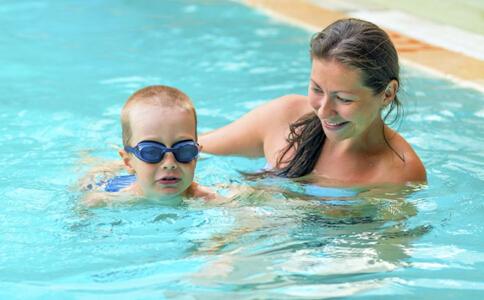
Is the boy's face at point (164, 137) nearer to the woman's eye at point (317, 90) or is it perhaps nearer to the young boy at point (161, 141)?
the young boy at point (161, 141)

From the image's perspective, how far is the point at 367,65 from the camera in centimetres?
429

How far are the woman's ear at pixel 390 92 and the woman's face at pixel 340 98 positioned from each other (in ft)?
0.05

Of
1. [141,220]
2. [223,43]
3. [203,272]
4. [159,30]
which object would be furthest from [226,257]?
[159,30]

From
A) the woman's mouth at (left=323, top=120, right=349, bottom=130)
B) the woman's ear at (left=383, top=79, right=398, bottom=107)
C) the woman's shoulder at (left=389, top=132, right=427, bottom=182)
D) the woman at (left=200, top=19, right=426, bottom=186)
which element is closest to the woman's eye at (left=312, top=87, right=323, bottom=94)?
the woman at (left=200, top=19, right=426, bottom=186)

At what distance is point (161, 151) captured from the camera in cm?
423

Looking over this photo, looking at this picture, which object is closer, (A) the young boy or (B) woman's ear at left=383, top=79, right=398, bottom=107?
(A) the young boy

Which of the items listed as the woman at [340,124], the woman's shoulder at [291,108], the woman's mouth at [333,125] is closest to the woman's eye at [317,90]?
the woman at [340,124]

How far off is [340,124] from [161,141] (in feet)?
2.69

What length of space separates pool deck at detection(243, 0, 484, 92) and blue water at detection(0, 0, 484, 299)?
0.77ft

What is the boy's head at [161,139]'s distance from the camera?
13.9 ft

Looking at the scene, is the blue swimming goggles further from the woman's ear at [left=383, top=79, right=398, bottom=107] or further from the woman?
the woman's ear at [left=383, top=79, right=398, bottom=107]

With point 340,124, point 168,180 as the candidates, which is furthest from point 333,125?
point 168,180

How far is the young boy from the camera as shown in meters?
4.25

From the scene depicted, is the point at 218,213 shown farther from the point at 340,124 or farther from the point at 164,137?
the point at 340,124
